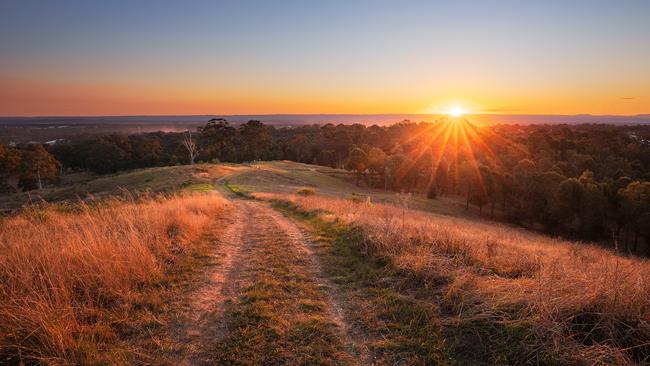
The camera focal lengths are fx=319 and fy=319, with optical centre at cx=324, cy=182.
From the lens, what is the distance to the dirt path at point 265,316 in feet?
13.9

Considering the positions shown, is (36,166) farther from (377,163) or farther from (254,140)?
(377,163)

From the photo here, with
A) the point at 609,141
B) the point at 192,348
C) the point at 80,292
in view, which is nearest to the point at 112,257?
the point at 80,292

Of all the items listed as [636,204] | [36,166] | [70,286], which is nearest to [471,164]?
[636,204]

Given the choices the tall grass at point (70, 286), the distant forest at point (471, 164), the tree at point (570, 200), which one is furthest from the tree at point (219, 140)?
the tall grass at point (70, 286)

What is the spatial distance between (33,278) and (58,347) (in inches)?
82.8

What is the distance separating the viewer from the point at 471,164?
5862cm

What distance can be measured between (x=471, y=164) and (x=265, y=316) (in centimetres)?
6059

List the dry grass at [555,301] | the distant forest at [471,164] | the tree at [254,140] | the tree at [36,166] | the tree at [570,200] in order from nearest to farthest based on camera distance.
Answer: the dry grass at [555,301] < the tree at [570,200] < the distant forest at [471,164] < the tree at [36,166] < the tree at [254,140]

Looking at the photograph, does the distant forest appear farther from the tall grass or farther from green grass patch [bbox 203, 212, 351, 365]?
the tall grass

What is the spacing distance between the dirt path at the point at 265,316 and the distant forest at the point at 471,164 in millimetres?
42261

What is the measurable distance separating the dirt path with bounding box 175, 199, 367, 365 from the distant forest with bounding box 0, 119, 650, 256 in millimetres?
42261

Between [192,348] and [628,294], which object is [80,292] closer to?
[192,348]

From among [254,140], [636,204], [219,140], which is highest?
[254,140]

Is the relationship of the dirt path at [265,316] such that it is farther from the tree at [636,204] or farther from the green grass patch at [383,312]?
the tree at [636,204]
